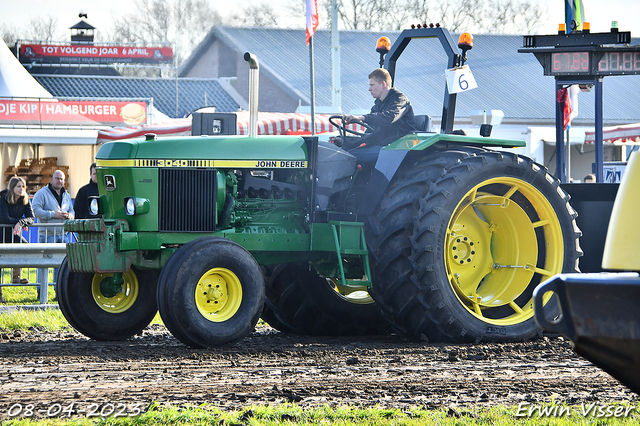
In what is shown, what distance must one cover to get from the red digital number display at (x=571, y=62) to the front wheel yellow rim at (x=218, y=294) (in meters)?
6.40

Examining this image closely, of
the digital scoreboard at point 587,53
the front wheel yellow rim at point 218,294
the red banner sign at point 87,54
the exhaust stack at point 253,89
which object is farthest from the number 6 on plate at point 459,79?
the red banner sign at point 87,54

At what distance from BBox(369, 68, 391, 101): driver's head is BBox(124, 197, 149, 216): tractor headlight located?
211 centimetres

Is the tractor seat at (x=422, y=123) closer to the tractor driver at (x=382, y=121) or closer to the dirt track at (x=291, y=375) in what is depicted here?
the tractor driver at (x=382, y=121)

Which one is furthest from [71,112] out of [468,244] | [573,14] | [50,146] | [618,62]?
[468,244]

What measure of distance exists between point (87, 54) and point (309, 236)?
→ 38.2 meters

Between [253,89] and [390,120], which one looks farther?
[390,120]

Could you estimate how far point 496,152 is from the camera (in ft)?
21.8

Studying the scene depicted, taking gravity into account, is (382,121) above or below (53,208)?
above

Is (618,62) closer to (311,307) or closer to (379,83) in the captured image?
(379,83)

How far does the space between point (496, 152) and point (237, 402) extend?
3373mm

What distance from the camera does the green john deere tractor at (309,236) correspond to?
595 cm

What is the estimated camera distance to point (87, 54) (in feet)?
138

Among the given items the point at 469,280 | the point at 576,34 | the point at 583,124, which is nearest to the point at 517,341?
the point at 469,280

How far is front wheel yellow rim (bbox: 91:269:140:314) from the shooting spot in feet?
21.2
